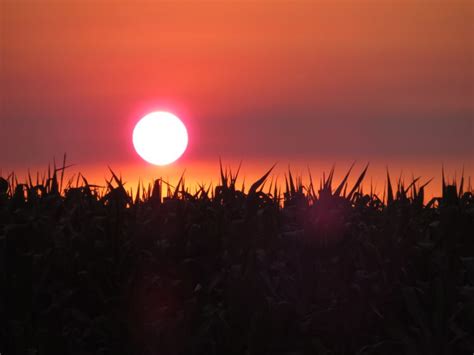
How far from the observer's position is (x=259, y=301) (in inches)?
229

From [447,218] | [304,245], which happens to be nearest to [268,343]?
[304,245]

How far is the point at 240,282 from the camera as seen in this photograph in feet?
19.1

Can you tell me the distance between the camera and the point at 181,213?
6.57 metres

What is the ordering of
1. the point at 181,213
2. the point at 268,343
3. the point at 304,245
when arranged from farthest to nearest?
the point at 181,213, the point at 304,245, the point at 268,343

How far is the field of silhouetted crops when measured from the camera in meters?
5.78

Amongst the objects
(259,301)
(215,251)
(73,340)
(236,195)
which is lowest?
(73,340)

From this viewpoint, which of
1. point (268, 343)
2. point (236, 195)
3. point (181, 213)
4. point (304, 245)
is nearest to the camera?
point (268, 343)

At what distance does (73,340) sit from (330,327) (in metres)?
2.30

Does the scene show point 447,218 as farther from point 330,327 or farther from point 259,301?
point 259,301

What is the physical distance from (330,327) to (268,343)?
1.91 feet

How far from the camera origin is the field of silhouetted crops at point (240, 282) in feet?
19.0

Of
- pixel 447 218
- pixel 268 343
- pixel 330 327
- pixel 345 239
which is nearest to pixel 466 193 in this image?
pixel 447 218

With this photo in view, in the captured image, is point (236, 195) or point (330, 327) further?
point (236, 195)

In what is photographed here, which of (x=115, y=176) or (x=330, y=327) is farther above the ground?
(x=115, y=176)
